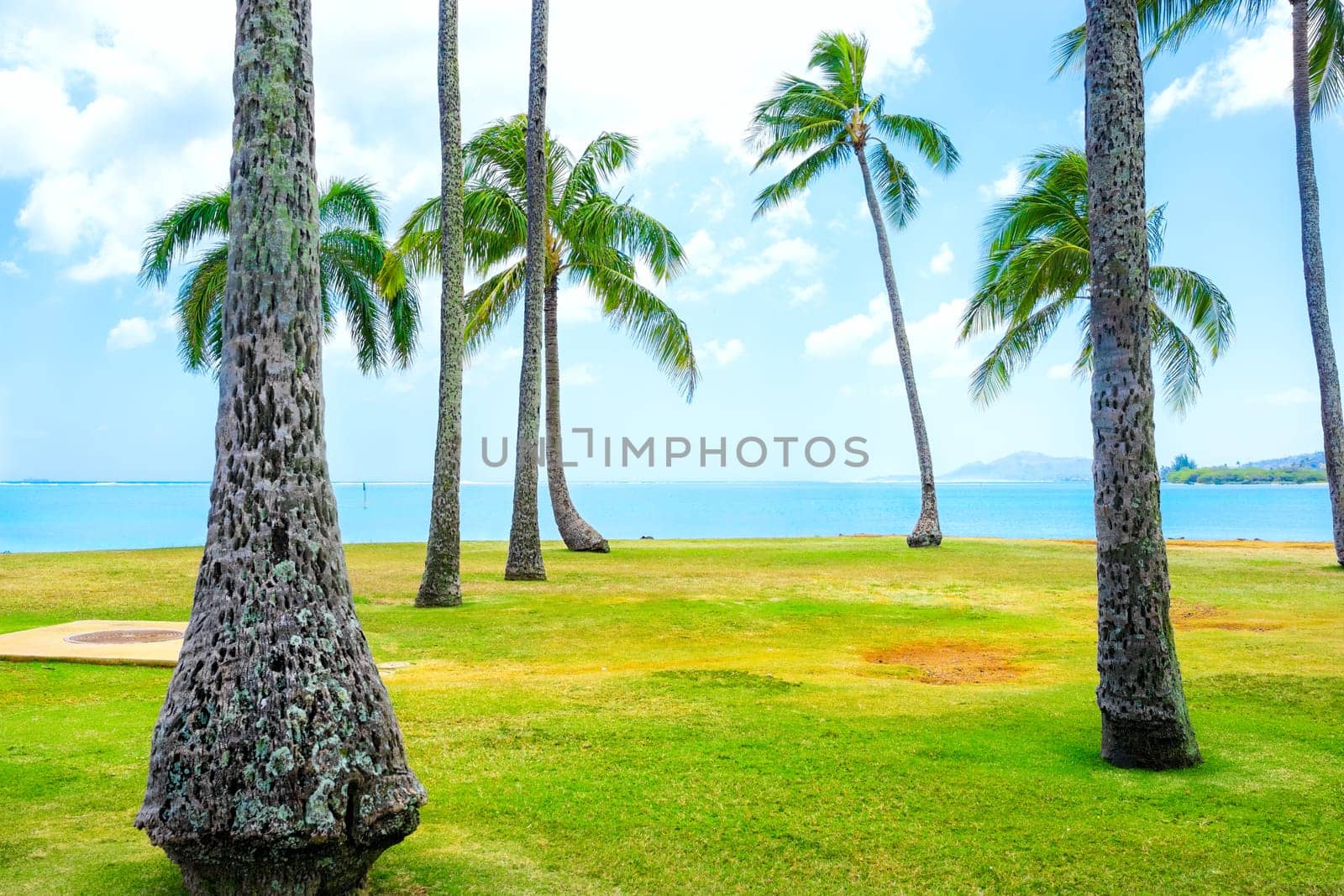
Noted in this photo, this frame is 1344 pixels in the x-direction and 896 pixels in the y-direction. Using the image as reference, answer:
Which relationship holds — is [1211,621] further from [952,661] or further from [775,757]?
[775,757]

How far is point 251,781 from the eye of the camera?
3740 mm

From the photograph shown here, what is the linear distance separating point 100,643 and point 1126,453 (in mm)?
9209

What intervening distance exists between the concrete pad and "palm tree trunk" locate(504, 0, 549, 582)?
21.3ft

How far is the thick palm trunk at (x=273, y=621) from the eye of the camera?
3771 mm

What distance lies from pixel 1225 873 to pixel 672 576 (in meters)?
13.2

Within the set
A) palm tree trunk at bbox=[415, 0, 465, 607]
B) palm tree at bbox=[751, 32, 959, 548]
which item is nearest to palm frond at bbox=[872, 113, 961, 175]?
palm tree at bbox=[751, 32, 959, 548]

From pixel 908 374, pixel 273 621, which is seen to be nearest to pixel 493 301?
pixel 908 374

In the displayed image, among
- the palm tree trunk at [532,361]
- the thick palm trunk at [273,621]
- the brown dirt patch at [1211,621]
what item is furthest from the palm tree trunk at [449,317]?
the thick palm trunk at [273,621]

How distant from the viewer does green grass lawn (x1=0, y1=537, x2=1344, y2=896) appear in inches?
179

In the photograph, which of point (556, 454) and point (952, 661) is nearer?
point (952, 661)

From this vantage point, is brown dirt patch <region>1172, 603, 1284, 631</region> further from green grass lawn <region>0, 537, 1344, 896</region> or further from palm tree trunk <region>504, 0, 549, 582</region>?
palm tree trunk <region>504, 0, 549, 582</region>

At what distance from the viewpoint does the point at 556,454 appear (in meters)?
23.3

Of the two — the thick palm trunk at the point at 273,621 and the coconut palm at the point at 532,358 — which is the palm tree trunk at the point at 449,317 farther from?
the thick palm trunk at the point at 273,621

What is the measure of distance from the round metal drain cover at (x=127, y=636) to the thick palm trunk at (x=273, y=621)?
667cm
